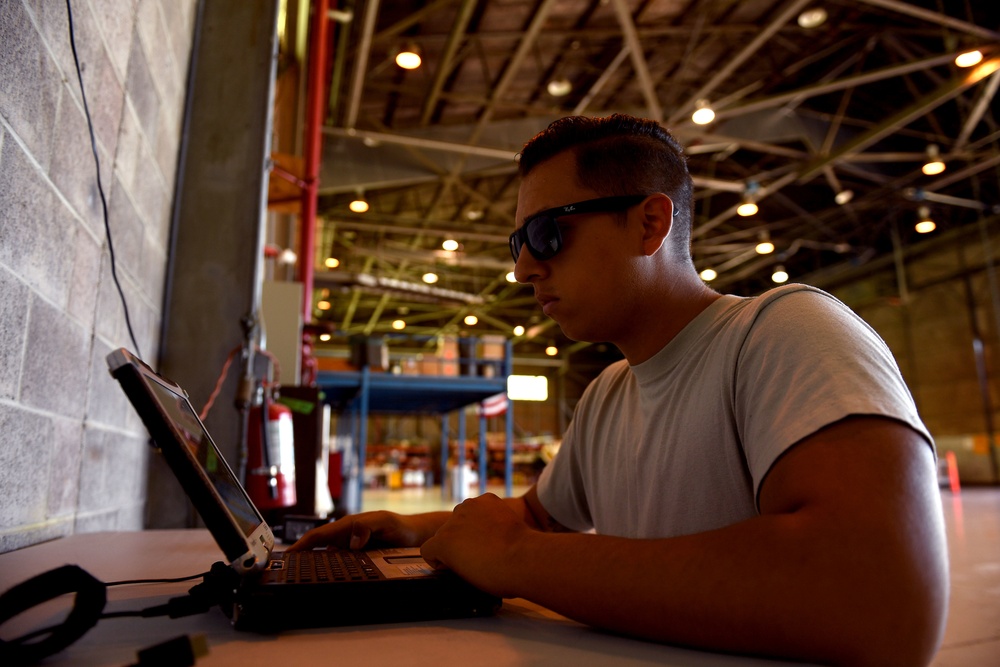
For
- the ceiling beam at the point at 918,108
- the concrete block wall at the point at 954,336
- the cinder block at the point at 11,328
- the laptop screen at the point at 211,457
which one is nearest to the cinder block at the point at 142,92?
the cinder block at the point at 11,328

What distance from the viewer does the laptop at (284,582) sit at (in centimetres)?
71

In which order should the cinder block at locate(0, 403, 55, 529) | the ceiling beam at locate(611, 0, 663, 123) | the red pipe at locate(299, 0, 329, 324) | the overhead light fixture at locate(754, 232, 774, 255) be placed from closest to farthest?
the cinder block at locate(0, 403, 55, 529)
the red pipe at locate(299, 0, 329, 324)
the ceiling beam at locate(611, 0, 663, 123)
the overhead light fixture at locate(754, 232, 774, 255)

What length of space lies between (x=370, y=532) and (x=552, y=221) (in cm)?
75

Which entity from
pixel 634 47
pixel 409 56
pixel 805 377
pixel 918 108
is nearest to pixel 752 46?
pixel 634 47

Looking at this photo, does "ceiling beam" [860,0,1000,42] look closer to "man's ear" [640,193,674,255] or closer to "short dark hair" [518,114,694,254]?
"short dark hair" [518,114,694,254]

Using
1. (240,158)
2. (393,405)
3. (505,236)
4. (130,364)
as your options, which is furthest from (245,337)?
(505,236)

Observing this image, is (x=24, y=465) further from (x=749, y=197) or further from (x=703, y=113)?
(x=749, y=197)

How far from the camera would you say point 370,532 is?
1.35 meters

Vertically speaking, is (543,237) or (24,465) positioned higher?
(543,237)

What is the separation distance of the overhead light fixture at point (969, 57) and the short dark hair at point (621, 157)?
7.95 meters

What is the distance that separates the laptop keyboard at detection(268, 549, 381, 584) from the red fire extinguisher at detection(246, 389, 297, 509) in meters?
1.39

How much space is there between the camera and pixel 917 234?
16094 millimetres

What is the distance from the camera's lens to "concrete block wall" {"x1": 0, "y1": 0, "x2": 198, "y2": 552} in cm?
125

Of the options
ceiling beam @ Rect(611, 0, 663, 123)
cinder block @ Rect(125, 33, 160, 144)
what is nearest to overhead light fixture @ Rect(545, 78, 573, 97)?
ceiling beam @ Rect(611, 0, 663, 123)
